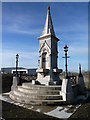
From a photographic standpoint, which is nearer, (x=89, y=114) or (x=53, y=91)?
(x=89, y=114)

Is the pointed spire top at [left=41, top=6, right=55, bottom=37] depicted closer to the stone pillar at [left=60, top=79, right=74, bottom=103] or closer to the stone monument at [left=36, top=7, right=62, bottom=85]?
the stone monument at [left=36, top=7, right=62, bottom=85]

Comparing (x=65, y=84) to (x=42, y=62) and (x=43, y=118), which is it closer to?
(x=43, y=118)

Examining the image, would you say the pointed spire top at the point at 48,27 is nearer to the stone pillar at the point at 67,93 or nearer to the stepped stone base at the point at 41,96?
the stone pillar at the point at 67,93

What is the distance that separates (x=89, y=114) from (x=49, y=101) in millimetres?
3071

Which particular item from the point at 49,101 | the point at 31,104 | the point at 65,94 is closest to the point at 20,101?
the point at 31,104

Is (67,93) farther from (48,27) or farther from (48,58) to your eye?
(48,27)

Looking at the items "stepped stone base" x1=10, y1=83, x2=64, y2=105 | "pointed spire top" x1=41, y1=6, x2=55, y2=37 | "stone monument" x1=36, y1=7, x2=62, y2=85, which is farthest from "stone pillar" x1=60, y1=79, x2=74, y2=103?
"pointed spire top" x1=41, y1=6, x2=55, y2=37

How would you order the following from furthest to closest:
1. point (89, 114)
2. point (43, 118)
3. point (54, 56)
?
point (54, 56) < point (89, 114) < point (43, 118)

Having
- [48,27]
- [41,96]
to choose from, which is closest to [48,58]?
[48,27]

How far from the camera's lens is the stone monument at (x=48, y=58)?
12.4m

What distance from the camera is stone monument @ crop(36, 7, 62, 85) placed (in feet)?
40.6

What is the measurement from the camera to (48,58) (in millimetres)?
12844

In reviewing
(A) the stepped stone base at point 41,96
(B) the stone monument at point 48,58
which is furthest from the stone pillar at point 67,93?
(B) the stone monument at point 48,58

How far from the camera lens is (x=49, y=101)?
870cm
